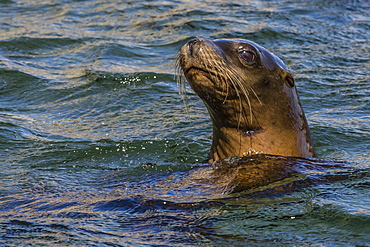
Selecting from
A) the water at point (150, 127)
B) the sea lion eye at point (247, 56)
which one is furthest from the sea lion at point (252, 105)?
the water at point (150, 127)

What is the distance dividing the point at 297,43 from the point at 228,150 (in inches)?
241

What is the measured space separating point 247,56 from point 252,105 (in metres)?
0.43

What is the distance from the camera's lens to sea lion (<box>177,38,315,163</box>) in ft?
18.4

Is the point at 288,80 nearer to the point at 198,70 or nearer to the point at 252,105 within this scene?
the point at 252,105

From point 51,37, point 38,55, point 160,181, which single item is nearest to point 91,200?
point 160,181

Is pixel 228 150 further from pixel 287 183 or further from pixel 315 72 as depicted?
pixel 315 72

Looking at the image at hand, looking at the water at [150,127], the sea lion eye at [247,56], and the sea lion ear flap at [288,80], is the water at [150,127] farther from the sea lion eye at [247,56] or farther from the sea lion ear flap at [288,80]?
the sea lion eye at [247,56]

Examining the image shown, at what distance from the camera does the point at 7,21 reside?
12938 mm

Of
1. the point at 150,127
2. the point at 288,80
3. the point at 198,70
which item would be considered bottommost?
the point at 150,127

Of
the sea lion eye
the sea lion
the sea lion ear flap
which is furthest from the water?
the sea lion eye

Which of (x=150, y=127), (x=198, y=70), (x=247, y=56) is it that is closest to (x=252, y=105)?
(x=247, y=56)

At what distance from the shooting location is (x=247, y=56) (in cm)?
573

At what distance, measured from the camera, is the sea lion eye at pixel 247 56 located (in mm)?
5719

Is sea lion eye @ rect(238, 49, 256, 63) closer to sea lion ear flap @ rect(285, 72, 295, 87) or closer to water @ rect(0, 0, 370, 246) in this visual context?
sea lion ear flap @ rect(285, 72, 295, 87)
